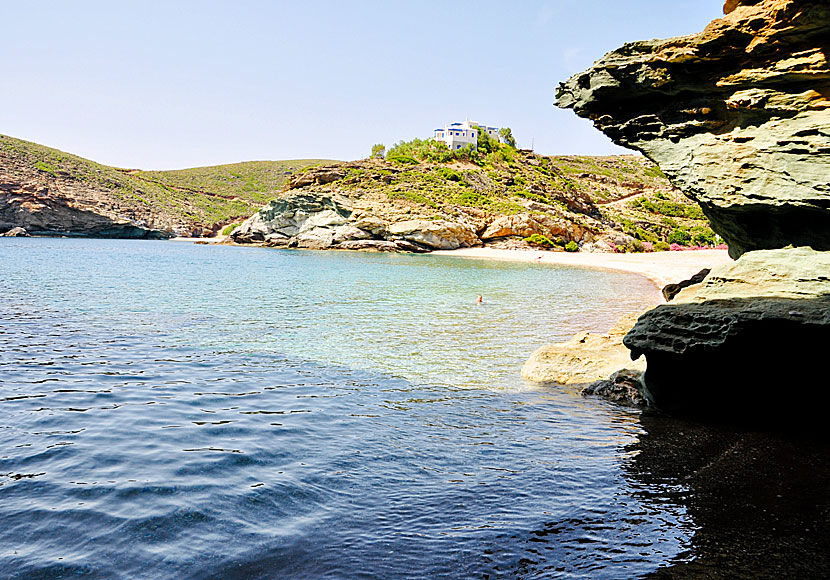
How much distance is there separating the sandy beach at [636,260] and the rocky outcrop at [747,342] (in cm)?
2634

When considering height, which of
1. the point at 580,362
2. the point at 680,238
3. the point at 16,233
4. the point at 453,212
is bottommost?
the point at 580,362

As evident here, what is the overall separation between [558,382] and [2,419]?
8925 mm

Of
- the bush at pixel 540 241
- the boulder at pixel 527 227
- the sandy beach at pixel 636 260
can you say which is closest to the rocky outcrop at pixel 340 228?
the sandy beach at pixel 636 260

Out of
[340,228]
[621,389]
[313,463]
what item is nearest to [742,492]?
[621,389]

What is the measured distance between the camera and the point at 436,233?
65.5 metres

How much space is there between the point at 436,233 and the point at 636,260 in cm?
2355

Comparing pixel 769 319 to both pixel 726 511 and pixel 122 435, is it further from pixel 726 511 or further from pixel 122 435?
pixel 122 435

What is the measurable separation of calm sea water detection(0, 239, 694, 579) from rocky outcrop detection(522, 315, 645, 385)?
55 centimetres

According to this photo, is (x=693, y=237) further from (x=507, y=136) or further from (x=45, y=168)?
(x=45, y=168)

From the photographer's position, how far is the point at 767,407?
734 centimetres

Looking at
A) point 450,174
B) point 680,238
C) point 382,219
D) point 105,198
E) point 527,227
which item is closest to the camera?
point 527,227

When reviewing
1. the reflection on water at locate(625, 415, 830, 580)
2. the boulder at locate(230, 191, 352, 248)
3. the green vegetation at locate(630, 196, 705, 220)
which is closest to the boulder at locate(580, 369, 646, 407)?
the reflection on water at locate(625, 415, 830, 580)

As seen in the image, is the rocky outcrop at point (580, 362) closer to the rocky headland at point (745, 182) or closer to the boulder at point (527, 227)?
the rocky headland at point (745, 182)

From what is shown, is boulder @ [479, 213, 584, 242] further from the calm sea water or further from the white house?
the calm sea water
